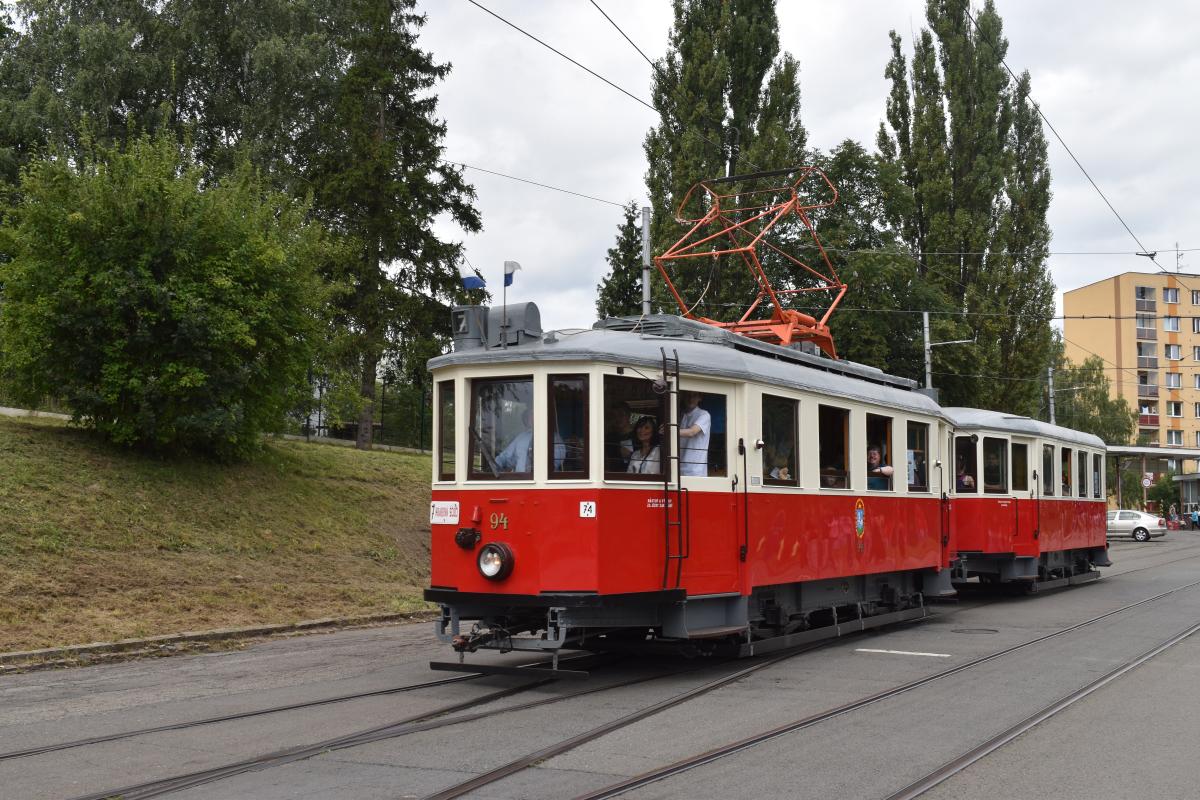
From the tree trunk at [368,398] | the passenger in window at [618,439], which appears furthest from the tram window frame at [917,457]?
the tree trunk at [368,398]

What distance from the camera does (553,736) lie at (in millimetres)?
7641

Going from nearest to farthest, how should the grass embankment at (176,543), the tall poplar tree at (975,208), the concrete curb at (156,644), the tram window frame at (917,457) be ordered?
the concrete curb at (156,644) < the grass embankment at (176,543) < the tram window frame at (917,457) < the tall poplar tree at (975,208)

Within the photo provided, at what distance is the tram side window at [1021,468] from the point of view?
19.3 m

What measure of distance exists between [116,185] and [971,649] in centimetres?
1412

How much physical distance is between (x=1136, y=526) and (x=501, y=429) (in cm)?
4820

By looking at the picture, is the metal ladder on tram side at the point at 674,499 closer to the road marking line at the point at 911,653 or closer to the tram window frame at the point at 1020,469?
the road marking line at the point at 911,653

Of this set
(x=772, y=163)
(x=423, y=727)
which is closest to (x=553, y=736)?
(x=423, y=727)

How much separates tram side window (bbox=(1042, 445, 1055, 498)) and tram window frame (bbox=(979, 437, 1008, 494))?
58.9 inches

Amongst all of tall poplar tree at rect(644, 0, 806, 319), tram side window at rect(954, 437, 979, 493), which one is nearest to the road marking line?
tram side window at rect(954, 437, 979, 493)

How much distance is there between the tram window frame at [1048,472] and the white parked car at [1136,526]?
33.9m

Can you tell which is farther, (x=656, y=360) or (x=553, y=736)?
(x=656, y=360)

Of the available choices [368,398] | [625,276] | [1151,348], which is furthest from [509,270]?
[1151,348]

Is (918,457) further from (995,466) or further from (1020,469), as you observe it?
(1020,469)

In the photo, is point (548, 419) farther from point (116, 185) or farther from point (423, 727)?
point (116, 185)
